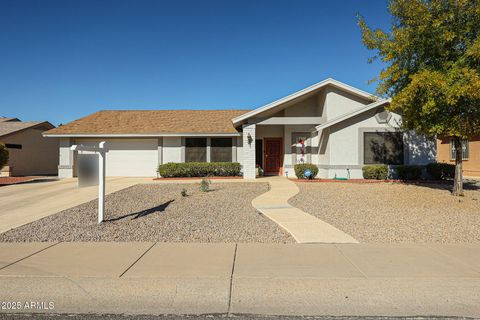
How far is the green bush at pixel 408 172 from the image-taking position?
Answer: 604 inches

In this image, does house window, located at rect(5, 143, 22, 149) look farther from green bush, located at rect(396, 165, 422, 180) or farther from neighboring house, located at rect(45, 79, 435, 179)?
green bush, located at rect(396, 165, 422, 180)

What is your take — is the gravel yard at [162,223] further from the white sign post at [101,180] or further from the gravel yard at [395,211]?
the gravel yard at [395,211]

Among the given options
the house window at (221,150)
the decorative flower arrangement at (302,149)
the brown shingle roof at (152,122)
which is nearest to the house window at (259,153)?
the house window at (221,150)

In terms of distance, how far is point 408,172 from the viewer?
1538 centimetres

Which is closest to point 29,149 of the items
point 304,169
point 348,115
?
point 304,169

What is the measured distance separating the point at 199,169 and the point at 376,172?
31.6ft

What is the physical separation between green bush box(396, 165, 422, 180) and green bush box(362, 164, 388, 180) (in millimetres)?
715

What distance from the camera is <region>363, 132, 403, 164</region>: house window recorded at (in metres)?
15.9

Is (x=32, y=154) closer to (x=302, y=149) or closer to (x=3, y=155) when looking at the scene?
(x=3, y=155)

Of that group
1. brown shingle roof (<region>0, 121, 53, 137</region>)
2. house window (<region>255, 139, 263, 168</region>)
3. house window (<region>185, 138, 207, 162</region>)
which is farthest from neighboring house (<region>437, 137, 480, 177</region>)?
brown shingle roof (<region>0, 121, 53, 137</region>)

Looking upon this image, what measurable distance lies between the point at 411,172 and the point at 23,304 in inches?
649

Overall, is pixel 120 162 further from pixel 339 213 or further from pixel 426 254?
pixel 426 254

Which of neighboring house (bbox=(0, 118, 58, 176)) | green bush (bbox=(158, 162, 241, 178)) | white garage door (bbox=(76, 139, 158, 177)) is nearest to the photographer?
green bush (bbox=(158, 162, 241, 178))

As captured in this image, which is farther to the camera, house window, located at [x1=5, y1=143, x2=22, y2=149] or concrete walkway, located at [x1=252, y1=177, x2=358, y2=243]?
house window, located at [x1=5, y1=143, x2=22, y2=149]
